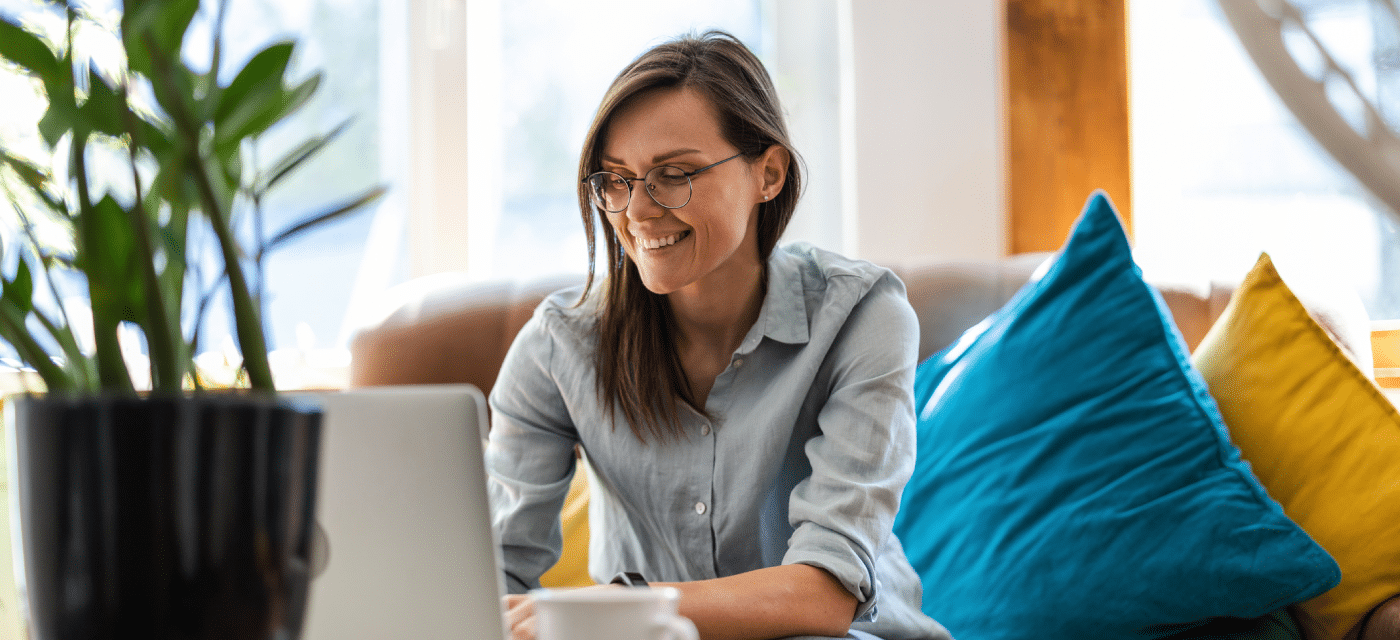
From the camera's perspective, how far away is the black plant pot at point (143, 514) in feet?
1.31

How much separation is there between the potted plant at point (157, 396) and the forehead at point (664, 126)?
0.75 meters

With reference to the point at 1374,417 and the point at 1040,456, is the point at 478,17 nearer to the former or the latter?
the point at 1040,456

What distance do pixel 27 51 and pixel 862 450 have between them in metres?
0.82

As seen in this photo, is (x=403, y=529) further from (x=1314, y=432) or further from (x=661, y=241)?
(x=1314, y=432)

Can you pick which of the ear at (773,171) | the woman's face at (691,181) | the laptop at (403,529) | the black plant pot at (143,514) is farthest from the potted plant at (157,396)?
the ear at (773,171)

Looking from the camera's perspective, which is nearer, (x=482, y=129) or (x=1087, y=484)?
(x=1087, y=484)

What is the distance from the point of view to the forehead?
121cm

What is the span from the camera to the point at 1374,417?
3.83 ft

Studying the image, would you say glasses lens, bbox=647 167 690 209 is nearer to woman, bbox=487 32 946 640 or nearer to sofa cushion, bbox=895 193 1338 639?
woman, bbox=487 32 946 640

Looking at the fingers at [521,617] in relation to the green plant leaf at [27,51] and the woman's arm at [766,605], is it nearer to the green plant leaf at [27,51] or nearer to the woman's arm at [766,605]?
the woman's arm at [766,605]

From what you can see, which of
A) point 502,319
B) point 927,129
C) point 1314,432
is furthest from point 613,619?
point 927,129

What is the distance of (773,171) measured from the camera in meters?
1.33

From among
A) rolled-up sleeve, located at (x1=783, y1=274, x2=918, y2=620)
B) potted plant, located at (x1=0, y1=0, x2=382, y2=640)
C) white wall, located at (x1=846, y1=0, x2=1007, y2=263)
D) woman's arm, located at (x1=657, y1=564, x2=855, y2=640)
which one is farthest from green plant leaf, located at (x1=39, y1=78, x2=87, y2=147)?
white wall, located at (x1=846, y1=0, x2=1007, y2=263)

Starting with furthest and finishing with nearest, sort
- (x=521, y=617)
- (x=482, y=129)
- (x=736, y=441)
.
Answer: (x=482, y=129), (x=736, y=441), (x=521, y=617)
